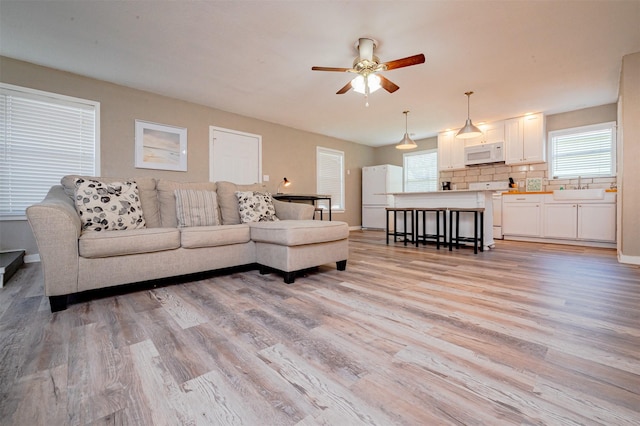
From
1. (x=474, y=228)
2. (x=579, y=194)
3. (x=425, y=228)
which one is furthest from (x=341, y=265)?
(x=579, y=194)

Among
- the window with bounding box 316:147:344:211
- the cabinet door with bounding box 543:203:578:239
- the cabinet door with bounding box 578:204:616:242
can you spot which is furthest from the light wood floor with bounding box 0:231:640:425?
the window with bounding box 316:147:344:211

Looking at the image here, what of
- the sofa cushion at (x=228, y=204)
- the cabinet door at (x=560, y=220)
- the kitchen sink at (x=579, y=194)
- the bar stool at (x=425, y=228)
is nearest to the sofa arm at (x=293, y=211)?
the sofa cushion at (x=228, y=204)

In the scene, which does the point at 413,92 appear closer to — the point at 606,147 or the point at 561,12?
the point at 561,12

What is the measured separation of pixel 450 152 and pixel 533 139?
1521 mm

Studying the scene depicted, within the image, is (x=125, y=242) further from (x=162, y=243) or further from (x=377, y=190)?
(x=377, y=190)

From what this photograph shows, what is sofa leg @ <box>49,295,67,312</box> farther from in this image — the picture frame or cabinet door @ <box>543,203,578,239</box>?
the picture frame

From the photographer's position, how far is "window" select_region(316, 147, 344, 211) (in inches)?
265

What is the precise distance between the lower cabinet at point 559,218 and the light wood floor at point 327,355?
9.34 ft

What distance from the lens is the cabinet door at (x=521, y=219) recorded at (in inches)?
Result: 200

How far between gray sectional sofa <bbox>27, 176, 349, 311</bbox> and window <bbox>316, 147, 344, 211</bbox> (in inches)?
135

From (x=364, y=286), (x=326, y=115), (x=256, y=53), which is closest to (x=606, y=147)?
(x=326, y=115)

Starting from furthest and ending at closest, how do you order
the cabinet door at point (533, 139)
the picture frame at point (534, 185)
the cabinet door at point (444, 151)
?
the cabinet door at point (444, 151), the picture frame at point (534, 185), the cabinet door at point (533, 139)

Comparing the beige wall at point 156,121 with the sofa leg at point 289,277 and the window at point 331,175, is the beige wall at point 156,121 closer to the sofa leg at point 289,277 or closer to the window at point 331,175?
the window at point 331,175

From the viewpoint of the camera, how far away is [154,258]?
227 centimetres
